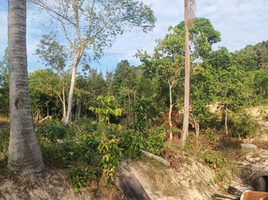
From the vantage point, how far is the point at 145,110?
700 centimetres

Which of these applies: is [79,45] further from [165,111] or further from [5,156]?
[5,156]

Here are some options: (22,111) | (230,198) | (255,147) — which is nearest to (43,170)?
(22,111)

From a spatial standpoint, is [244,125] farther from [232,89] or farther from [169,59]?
[169,59]

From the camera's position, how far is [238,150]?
12.2 meters

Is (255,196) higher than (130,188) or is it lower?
lower

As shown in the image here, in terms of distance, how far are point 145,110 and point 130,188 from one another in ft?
9.90

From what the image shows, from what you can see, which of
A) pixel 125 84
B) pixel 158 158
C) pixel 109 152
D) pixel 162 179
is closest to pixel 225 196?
pixel 162 179

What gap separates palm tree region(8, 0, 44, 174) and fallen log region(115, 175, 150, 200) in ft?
5.85

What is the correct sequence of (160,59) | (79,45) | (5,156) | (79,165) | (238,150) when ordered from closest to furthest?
1. (5,156)
2. (79,165)
3. (238,150)
4. (79,45)
5. (160,59)

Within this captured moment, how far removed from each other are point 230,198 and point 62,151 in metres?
4.95

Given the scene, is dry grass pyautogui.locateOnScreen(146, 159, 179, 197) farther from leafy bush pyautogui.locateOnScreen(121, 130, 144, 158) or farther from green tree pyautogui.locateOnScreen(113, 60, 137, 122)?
green tree pyautogui.locateOnScreen(113, 60, 137, 122)

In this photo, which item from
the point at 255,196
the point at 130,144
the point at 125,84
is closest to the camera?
the point at 255,196

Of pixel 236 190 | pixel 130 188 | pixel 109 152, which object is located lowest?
pixel 236 190

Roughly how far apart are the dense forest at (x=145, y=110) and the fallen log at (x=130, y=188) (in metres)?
0.32
